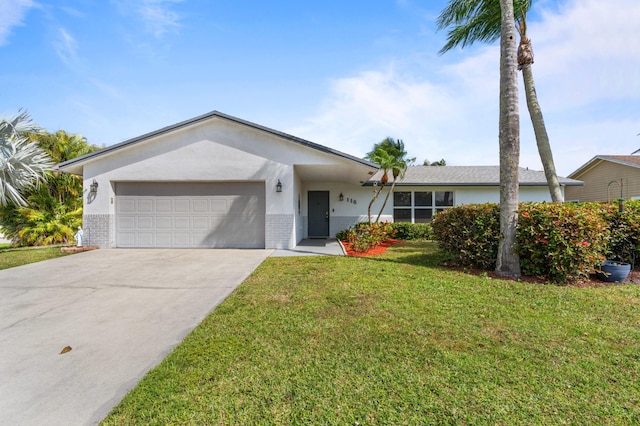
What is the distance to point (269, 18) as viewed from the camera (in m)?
9.20

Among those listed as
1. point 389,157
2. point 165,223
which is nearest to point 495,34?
point 389,157

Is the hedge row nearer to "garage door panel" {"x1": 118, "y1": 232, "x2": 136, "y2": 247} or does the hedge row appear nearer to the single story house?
the single story house

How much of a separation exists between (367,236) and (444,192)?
6.03m

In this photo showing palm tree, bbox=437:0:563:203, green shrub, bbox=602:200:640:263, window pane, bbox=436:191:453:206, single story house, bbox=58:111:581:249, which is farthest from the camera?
window pane, bbox=436:191:453:206

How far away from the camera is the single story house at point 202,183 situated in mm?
9922

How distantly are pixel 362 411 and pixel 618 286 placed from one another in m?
6.28

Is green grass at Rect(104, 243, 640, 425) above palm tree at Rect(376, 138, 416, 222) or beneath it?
beneath

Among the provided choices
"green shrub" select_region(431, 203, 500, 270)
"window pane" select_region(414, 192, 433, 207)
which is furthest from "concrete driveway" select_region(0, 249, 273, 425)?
"window pane" select_region(414, 192, 433, 207)

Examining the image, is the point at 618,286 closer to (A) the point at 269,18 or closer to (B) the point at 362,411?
(B) the point at 362,411

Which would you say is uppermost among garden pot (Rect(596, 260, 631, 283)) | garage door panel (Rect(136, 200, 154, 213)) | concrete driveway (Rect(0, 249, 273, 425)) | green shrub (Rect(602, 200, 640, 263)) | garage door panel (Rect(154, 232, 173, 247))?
garage door panel (Rect(136, 200, 154, 213))

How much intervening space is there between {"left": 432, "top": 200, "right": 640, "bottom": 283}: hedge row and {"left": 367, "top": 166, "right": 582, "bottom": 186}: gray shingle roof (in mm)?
Result: 7047

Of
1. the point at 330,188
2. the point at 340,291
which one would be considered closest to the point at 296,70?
the point at 330,188

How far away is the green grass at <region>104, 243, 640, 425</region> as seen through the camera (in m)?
2.03

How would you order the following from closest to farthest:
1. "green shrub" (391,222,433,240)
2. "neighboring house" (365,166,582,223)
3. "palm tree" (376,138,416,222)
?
"palm tree" (376,138,416,222) < "green shrub" (391,222,433,240) < "neighboring house" (365,166,582,223)
